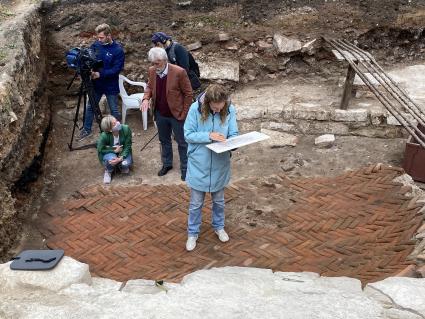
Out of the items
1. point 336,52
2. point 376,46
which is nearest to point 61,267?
point 336,52

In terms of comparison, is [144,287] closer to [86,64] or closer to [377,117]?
[86,64]

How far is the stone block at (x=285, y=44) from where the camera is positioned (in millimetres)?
7980

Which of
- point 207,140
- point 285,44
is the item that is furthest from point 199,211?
point 285,44

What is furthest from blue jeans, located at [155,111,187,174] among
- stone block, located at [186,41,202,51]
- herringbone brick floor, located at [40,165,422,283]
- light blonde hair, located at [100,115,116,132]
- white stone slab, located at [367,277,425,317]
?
white stone slab, located at [367,277,425,317]

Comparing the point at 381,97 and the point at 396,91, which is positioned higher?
the point at 381,97

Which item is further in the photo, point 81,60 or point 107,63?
point 107,63

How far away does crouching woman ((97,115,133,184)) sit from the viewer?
600 centimetres

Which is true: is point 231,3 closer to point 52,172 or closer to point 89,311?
point 52,172

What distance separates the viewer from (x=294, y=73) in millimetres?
8219

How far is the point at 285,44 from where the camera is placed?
26.2 ft

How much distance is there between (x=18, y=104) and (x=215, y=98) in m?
2.72

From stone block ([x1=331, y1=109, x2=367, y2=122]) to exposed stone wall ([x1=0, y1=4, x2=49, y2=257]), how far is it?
4.03 meters

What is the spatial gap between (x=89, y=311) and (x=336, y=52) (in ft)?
18.4

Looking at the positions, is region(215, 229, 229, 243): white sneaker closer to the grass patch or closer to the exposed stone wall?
the exposed stone wall
